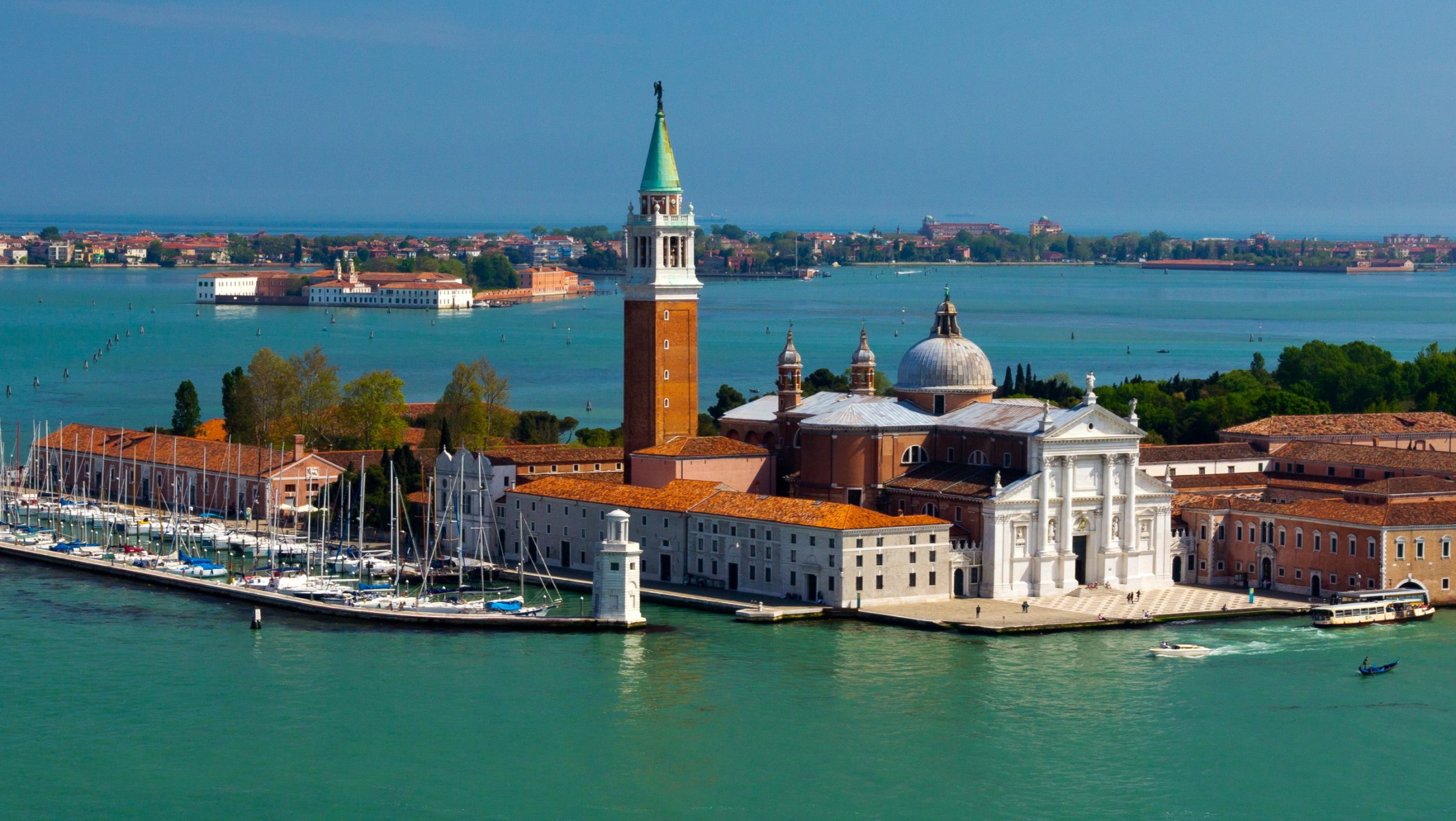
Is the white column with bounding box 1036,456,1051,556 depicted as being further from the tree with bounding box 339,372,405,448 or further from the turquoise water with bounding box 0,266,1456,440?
the turquoise water with bounding box 0,266,1456,440

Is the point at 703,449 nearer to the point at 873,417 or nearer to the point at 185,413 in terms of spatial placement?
the point at 873,417

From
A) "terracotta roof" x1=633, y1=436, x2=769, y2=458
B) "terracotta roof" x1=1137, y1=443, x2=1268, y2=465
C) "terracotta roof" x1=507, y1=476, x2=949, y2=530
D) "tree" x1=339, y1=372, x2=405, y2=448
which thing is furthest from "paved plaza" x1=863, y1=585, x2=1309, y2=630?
"tree" x1=339, y1=372, x2=405, y2=448

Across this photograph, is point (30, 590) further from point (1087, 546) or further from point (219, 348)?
point (219, 348)

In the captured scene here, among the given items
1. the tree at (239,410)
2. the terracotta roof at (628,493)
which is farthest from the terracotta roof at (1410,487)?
the tree at (239,410)

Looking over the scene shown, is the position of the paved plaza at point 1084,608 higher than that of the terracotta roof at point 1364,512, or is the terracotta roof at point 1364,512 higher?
the terracotta roof at point 1364,512

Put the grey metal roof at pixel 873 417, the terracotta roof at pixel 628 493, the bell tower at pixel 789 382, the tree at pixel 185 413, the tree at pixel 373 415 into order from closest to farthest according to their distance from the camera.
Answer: the terracotta roof at pixel 628 493, the grey metal roof at pixel 873 417, the bell tower at pixel 789 382, the tree at pixel 373 415, the tree at pixel 185 413

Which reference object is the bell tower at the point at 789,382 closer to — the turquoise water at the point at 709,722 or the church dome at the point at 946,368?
the church dome at the point at 946,368

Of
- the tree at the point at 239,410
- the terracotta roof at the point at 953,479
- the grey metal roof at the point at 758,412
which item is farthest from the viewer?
the tree at the point at 239,410
